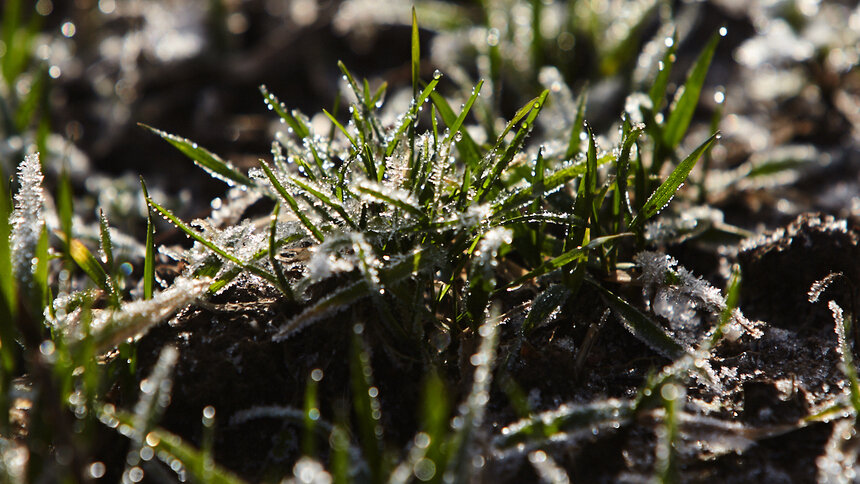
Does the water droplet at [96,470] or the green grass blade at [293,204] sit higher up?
the green grass blade at [293,204]

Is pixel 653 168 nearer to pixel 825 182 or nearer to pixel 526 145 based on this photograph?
pixel 526 145

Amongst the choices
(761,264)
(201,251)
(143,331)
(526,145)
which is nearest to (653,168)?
(761,264)

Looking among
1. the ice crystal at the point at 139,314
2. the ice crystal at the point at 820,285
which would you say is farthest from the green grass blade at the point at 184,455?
the ice crystal at the point at 820,285

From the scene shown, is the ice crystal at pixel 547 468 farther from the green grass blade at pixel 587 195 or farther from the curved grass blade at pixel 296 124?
the curved grass blade at pixel 296 124

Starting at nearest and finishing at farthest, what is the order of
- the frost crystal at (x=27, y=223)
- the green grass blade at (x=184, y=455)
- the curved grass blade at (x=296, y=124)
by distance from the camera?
1. the green grass blade at (x=184, y=455)
2. the frost crystal at (x=27, y=223)
3. the curved grass blade at (x=296, y=124)

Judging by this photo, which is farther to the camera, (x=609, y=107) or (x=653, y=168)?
(x=609, y=107)

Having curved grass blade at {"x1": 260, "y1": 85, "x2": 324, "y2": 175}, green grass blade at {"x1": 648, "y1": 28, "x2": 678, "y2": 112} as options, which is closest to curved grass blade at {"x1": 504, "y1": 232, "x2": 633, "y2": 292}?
curved grass blade at {"x1": 260, "y1": 85, "x2": 324, "y2": 175}
